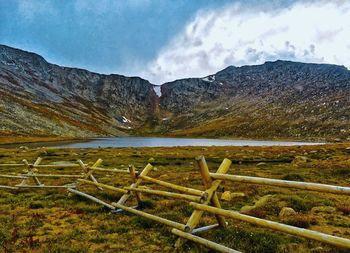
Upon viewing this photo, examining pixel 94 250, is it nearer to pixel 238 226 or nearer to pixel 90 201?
pixel 238 226

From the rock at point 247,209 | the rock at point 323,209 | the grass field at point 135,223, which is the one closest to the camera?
the grass field at point 135,223

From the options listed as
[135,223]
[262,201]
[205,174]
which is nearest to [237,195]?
[262,201]

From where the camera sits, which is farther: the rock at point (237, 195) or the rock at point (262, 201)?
the rock at point (237, 195)

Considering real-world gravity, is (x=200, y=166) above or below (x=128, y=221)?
above

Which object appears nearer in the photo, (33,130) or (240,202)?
(240,202)

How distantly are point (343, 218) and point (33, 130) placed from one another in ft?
450

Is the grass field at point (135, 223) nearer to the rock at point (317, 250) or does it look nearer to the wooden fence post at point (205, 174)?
the rock at point (317, 250)

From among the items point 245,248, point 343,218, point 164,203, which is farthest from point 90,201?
point 343,218

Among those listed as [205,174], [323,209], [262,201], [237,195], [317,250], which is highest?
[205,174]

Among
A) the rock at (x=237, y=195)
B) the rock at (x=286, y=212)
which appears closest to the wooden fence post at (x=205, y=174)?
the rock at (x=286, y=212)

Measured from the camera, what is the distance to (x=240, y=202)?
15836 millimetres

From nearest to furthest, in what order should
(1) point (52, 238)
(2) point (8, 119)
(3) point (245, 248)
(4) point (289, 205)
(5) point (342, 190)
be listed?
(5) point (342, 190), (3) point (245, 248), (1) point (52, 238), (4) point (289, 205), (2) point (8, 119)

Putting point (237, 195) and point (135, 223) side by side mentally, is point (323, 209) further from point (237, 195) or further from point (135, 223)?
point (135, 223)

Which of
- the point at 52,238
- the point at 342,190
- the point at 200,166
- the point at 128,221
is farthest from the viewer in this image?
the point at 128,221
